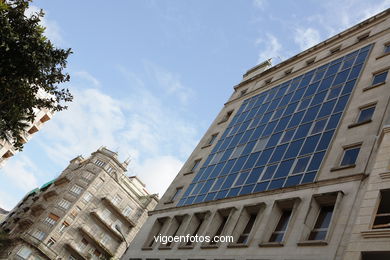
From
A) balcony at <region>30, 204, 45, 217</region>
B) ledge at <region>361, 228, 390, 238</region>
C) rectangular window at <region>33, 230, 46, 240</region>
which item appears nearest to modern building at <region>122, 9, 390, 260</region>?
ledge at <region>361, 228, 390, 238</region>

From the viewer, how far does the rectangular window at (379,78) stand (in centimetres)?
2259

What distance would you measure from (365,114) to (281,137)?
5.79 m

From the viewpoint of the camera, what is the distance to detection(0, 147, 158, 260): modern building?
50500mm

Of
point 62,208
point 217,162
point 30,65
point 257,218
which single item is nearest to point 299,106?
point 217,162

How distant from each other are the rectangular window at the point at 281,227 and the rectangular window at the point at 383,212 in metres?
4.94

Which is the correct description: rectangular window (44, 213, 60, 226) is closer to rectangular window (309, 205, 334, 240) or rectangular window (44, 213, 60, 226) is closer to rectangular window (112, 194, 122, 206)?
rectangular window (112, 194, 122, 206)

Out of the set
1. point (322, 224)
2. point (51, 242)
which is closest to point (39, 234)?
point (51, 242)

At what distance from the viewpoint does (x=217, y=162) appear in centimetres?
2966

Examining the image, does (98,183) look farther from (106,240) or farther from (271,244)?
(271,244)

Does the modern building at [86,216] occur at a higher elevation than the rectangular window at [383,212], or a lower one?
higher

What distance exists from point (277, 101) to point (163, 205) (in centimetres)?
1262

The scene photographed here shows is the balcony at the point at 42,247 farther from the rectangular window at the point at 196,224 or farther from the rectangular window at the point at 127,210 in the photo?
the rectangular window at the point at 196,224

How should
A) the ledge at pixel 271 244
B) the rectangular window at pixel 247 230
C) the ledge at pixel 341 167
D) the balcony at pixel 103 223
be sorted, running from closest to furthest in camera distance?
the ledge at pixel 271 244
the ledge at pixel 341 167
the rectangular window at pixel 247 230
the balcony at pixel 103 223

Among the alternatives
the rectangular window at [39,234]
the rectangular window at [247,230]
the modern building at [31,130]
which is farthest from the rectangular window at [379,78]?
the rectangular window at [39,234]
